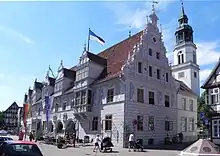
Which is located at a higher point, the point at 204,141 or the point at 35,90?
the point at 35,90

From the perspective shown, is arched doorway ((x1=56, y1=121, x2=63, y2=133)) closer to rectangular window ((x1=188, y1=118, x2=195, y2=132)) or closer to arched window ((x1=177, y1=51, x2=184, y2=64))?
rectangular window ((x1=188, y1=118, x2=195, y2=132))

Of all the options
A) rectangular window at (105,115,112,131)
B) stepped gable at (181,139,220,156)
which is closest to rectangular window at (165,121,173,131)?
rectangular window at (105,115,112,131)

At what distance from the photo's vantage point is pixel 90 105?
130 ft

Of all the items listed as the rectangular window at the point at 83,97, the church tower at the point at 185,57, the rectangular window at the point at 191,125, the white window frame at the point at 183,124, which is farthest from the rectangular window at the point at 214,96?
the church tower at the point at 185,57

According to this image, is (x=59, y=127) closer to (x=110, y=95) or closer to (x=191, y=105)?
(x=110, y=95)

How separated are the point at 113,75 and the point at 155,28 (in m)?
9.62

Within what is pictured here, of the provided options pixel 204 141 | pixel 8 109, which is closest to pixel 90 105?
pixel 204 141

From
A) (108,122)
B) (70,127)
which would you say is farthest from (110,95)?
(70,127)

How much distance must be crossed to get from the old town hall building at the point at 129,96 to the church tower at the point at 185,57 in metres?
11.7

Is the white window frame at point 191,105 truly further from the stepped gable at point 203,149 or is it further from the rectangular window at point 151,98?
the stepped gable at point 203,149

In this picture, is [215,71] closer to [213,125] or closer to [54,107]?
[213,125]

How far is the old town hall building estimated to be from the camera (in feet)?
114

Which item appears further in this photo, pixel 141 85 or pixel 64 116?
pixel 64 116

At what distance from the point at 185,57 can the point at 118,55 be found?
87.1 feet
